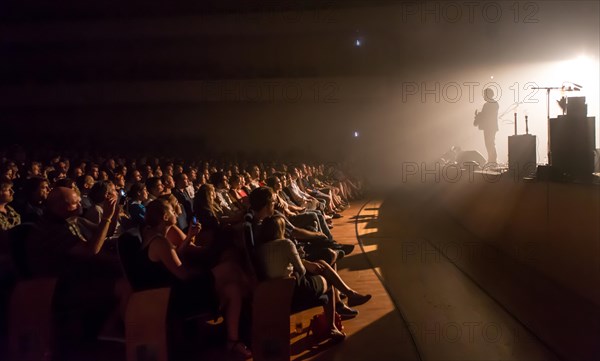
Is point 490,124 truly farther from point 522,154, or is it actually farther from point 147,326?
point 147,326

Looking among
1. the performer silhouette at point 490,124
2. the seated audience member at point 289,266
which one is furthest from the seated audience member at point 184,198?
the performer silhouette at point 490,124

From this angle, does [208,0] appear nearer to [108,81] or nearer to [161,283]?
[108,81]

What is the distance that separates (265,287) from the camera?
97.3 inches

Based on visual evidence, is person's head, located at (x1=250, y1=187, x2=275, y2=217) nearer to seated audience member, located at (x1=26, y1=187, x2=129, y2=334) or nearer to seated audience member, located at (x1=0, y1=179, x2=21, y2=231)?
seated audience member, located at (x1=26, y1=187, x2=129, y2=334)

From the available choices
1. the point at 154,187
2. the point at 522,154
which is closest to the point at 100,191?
the point at 154,187

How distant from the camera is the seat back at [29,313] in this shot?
2268 millimetres

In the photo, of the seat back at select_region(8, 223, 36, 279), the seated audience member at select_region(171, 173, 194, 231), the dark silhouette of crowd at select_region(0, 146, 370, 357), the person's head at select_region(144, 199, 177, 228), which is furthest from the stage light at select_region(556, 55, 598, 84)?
the seat back at select_region(8, 223, 36, 279)

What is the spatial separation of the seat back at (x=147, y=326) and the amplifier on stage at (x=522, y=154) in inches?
181

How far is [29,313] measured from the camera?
2270 millimetres

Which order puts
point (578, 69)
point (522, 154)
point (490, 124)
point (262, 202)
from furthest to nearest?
1. point (578, 69)
2. point (490, 124)
3. point (522, 154)
4. point (262, 202)

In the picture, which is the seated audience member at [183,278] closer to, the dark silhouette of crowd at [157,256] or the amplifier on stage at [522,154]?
the dark silhouette of crowd at [157,256]

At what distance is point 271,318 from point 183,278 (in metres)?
0.51

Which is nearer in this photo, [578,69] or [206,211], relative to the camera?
[206,211]

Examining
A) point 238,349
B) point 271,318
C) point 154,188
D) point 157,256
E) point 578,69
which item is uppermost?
point 578,69
